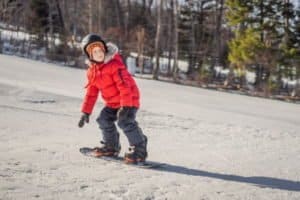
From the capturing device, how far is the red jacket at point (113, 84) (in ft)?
18.5

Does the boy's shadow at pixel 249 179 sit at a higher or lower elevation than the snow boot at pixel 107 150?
lower

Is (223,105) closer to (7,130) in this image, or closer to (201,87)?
(201,87)

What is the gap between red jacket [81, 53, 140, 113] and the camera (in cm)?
563

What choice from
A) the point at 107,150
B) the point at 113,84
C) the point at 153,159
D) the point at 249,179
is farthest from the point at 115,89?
the point at 249,179

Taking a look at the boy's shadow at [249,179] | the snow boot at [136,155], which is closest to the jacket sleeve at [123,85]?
the snow boot at [136,155]

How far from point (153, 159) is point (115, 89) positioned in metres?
0.99

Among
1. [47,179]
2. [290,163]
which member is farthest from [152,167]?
[290,163]

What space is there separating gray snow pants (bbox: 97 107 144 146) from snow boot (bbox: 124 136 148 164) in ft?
0.19

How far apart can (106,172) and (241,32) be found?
18.8 metres

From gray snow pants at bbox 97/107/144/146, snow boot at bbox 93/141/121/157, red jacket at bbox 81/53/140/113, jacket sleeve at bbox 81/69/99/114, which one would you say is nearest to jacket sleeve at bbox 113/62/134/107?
red jacket at bbox 81/53/140/113

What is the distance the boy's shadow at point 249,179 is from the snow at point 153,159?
0.01 meters

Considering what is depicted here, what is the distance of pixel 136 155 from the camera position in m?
5.73

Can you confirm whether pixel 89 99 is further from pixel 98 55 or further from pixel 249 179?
pixel 249 179

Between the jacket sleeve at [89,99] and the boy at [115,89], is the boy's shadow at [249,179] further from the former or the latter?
the jacket sleeve at [89,99]
